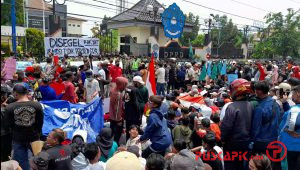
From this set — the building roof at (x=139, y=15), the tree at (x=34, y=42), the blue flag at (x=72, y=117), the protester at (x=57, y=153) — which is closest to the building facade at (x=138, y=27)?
the building roof at (x=139, y=15)

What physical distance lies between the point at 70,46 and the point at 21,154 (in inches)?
413

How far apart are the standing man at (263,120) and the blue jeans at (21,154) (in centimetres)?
317

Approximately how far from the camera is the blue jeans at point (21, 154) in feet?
13.5

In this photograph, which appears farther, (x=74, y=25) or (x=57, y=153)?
(x=74, y=25)

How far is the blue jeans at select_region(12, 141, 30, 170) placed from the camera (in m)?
4.11

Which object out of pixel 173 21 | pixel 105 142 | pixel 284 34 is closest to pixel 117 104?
pixel 105 142

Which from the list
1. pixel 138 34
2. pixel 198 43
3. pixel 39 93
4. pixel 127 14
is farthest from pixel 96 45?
pixel 198 43

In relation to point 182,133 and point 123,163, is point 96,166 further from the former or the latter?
point 182,133

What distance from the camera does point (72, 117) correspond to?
19.1 ft

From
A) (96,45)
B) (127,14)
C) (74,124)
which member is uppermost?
(127,14)

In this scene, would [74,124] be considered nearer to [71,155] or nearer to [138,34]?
[71,155]

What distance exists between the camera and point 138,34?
2608 cm

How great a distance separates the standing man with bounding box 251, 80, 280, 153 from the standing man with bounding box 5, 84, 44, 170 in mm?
2985

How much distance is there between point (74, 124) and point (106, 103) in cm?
196
